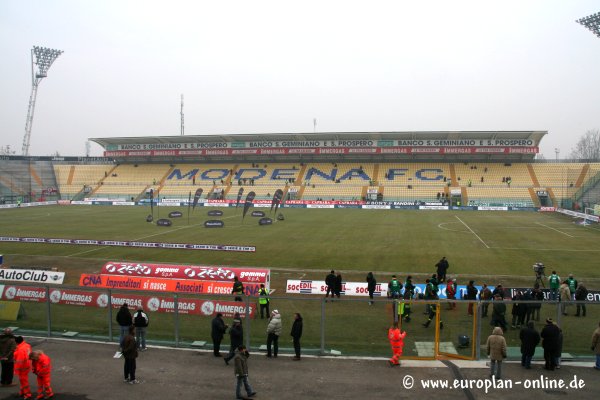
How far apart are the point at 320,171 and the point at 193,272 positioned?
6460 cm

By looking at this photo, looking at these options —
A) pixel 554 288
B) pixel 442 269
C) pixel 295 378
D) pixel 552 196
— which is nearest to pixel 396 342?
pixel 295 378

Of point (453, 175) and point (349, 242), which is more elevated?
point (453, 175)

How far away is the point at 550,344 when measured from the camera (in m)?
10.9

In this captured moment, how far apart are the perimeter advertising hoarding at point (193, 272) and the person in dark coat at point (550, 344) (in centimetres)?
1085

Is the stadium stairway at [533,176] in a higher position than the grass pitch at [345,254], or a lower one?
higher

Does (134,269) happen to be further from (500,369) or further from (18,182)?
(18,182)

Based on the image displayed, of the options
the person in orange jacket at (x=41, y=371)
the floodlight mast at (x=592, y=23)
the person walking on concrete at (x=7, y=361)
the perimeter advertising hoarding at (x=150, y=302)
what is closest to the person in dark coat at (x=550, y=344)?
the perimeter advertising hoarding at (x=150, y=302)

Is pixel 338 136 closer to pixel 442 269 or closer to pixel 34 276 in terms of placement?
pixel 442 269

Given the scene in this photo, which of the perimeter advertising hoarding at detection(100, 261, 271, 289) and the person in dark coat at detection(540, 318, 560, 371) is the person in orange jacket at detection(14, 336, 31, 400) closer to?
the perimeter advertising hoarding at detection(100, 261, 271, 289)

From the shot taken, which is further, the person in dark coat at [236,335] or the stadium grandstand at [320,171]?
the stadium grandstand at [320,171]

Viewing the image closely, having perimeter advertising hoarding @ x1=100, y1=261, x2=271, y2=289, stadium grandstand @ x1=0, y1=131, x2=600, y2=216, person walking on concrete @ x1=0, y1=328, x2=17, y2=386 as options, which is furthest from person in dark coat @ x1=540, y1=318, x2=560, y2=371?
stadium grandstand @ x1=0, y1=131, x2=600, y2=216

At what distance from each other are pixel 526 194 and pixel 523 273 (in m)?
49.1

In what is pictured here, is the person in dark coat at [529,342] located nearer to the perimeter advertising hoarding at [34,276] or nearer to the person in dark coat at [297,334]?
the person in dark coat at [297,334]

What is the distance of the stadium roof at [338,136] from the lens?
75.8 m
